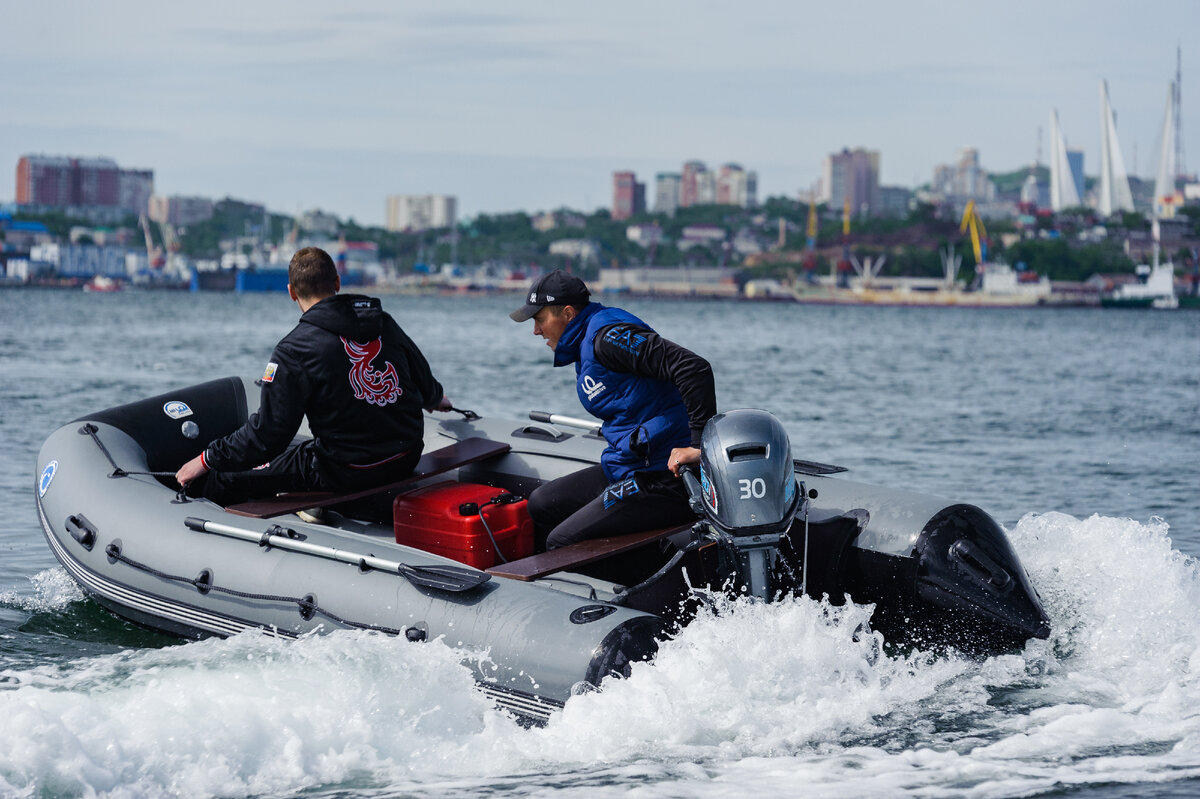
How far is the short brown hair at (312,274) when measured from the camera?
5453 mm

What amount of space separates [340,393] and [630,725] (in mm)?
1898

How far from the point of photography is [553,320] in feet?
16.6

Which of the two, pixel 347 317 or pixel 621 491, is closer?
pixel 621 491

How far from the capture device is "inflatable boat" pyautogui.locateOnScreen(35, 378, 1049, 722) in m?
4.52

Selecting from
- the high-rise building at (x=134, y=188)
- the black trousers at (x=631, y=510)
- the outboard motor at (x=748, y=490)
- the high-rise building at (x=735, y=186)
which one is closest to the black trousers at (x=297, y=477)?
the black trousers at (x=631, y=510)

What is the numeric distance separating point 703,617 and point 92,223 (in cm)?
13128

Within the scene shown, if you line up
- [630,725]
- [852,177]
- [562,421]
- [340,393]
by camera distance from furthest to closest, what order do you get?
[852,177] < [562,421] < [340,393] < [630,725]

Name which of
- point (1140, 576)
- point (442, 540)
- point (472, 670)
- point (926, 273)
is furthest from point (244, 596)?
point (926, 273)

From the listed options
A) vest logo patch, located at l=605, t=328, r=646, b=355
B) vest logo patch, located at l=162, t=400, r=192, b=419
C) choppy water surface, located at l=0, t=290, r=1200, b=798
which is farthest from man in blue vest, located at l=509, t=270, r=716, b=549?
vest logo patch, located at l=162, t=400, r=192, b=419

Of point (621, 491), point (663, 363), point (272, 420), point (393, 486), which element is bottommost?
point (393, 486)

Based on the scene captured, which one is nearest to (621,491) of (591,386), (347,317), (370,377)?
(591,386)

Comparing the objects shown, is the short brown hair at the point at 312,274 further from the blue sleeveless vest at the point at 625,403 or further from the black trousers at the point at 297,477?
the blue sleeveless vest at the point at 625,403

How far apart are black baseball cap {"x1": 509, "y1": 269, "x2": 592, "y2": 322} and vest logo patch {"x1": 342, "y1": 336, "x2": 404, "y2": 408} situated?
0.71 metres

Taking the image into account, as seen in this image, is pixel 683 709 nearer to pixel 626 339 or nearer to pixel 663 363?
pixel 663 363
